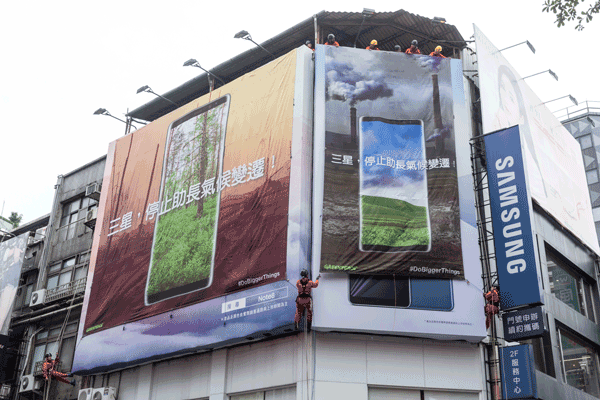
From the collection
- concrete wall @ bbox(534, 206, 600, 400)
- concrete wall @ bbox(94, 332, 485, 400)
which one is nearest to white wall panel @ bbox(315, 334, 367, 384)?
concrete wall @ bbox(94, 332, 485, 400)

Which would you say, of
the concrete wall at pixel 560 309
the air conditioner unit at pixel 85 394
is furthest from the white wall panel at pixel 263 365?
the concrete wall at pixel 560 309

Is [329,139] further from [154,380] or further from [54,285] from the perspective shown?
[54,285]

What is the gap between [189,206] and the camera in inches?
983

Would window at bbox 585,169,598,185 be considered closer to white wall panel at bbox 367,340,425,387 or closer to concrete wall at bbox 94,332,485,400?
concrete wall at bbox 94,332,485,400

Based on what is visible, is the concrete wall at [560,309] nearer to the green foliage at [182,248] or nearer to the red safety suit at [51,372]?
the green foliage at [182,248]

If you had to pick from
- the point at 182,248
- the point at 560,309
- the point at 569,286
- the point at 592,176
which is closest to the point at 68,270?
the point at 182,248

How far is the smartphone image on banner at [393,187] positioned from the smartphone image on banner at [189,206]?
5.77m

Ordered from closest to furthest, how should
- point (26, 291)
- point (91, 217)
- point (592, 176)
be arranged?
point (91, 217)
point (26, 291)
point (592, 176)

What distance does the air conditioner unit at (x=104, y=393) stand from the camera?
24.6 meters

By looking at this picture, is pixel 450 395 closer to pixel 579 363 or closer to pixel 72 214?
pixel 579 363

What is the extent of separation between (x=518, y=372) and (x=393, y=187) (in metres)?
6.82

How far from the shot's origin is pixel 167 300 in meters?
23.9

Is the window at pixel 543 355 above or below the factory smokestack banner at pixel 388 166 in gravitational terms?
below

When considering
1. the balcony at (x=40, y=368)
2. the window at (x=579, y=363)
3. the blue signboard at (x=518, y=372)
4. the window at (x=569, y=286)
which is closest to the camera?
the blue signboard at (x=518, y=372)
